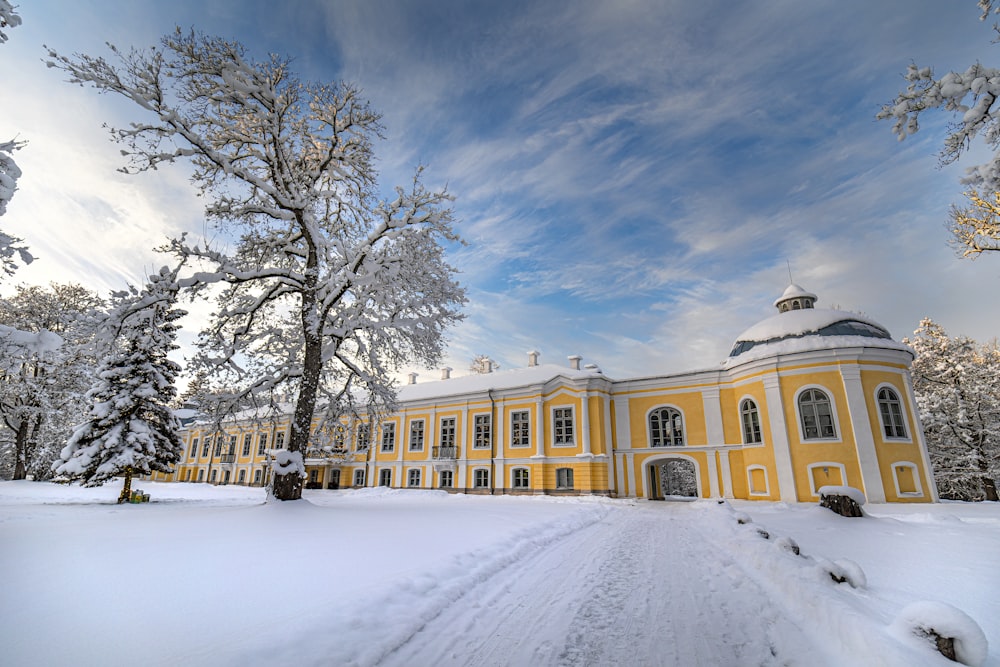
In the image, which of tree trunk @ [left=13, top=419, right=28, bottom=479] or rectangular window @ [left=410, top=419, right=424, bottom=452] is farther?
rectangular window @ [left=410, top=419, right=424, bottom=452]

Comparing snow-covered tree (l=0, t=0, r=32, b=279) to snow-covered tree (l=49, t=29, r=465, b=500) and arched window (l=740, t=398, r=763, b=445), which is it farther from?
arched window (l=740, t=398, r=763, b=445)

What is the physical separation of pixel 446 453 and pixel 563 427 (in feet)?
27.6

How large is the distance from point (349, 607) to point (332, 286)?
891 centimetres

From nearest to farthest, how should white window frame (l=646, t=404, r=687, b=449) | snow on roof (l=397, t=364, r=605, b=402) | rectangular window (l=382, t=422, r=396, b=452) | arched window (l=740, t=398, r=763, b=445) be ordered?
arched window (l=740, t=398, r=763, b=445) → white window frame (l=646, t=404, r=687, b=449) → snow on roof (l=397, t=364, r=605, b=402) → rectangular window (l=382, t=422, r=396, b=452)

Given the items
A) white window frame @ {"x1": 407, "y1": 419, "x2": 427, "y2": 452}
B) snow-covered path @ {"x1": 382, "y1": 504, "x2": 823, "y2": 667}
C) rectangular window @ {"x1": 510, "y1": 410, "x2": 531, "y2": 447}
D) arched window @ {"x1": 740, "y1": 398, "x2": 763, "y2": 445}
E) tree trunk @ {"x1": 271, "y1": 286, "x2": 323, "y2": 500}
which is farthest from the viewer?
white window frame @ {"x1": 407, "y1": 419, "x2": 427, "y2": 452}

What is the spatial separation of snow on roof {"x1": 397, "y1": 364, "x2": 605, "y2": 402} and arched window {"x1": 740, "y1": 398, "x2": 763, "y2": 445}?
291 inches

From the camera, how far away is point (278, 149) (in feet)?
38.9

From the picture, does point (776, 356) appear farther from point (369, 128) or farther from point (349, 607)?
point (349, 607)

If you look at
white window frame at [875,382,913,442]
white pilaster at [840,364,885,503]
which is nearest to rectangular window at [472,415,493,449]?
white pilaster at [840,364,885,503]

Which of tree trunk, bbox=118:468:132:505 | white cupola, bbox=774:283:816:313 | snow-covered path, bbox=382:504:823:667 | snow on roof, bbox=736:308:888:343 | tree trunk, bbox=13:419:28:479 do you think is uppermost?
white cupola, bbox=774:283:816:313

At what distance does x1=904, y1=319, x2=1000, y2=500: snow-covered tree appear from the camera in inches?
969

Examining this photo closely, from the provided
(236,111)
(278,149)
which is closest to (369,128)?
(278,149)

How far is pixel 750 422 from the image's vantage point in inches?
864

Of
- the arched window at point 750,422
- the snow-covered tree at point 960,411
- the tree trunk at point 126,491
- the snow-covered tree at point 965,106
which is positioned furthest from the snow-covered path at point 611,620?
the snow-covered tree at point 960,411
